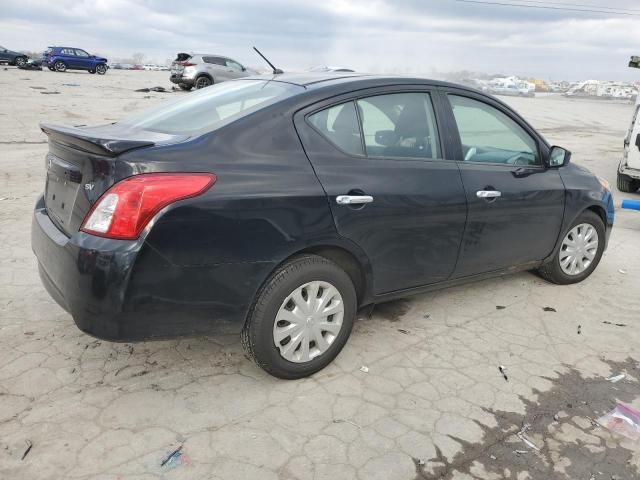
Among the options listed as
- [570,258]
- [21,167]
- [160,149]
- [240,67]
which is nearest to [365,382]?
[160,149]

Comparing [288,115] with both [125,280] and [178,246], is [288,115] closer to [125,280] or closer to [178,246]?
[178,246]

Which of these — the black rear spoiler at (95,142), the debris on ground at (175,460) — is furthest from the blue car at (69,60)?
the debris on ground at (175,460)

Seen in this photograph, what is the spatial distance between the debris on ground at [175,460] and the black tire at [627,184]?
8915mm

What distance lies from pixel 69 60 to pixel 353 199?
37786 mm

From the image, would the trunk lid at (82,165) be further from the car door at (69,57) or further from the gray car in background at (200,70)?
the car door at (69,57)

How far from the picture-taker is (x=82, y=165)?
2.62 meters

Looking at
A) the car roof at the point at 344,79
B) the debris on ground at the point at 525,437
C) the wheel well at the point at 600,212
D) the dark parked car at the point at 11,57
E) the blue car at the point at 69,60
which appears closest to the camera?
the debris on ground at the point at 525,437

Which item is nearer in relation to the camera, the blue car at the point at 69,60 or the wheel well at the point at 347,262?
the wheel well at the point at 347,262

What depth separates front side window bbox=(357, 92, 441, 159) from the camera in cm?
320

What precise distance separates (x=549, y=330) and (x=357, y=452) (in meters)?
2.01

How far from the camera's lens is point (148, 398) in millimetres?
2822

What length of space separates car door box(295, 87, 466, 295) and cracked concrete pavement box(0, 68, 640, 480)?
0.56 m

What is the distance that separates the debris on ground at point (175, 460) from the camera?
2350 mm

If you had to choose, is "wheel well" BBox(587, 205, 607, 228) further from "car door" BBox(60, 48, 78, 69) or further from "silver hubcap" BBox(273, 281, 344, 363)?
"car door" BBox(60, 48, 78, 69)
